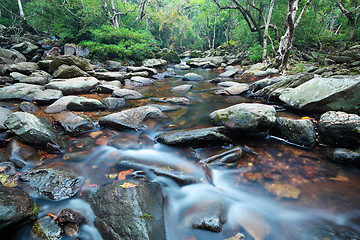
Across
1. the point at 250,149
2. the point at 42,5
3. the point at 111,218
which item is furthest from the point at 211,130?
the point at 42,5

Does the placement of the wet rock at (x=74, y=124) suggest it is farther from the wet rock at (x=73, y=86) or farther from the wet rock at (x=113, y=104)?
the wet rock at (x=73, y=86)

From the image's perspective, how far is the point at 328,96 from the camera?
3.42 meters

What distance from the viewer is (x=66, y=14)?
14047 mm

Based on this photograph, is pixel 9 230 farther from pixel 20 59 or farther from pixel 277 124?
pixel 20 59

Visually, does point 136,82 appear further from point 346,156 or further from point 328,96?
point 346,156

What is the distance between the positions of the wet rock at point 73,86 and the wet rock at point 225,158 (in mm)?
5731

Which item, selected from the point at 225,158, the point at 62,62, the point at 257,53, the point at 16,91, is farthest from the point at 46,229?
the point at 257,53

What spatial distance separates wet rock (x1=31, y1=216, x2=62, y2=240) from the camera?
5.16 ft

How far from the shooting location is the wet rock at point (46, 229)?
5.16ft

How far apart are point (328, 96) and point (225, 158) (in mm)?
2579

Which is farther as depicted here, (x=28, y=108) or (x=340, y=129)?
(x=28, y=108)

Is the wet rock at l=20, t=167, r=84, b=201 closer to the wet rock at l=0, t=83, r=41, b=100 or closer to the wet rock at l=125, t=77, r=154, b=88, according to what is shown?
the wet rock at l=0, t=83, r=41, b=100

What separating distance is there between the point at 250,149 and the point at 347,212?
1.45m

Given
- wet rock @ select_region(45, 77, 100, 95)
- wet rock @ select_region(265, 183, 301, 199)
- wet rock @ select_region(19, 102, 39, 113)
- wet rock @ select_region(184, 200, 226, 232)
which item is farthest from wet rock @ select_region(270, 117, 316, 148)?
wet rock @ select_region(45, 77, 100, 95)
